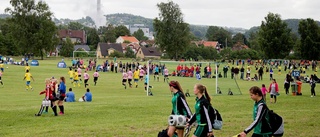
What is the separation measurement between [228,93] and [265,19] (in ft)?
243

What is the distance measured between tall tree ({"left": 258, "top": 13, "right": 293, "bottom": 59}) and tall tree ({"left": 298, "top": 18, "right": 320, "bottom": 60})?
116 inches

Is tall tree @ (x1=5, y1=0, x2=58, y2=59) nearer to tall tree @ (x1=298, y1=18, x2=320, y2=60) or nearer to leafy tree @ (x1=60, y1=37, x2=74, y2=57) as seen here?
leafy tree @ (x1=60, y1=37, x2=74, y2=57)

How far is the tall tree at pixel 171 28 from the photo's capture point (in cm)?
10675

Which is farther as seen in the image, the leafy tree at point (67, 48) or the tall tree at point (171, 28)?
the leafy tree at point (67, 48)

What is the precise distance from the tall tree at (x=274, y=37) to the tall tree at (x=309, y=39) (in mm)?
2946

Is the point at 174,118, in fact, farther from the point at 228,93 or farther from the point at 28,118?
the point at 228,93

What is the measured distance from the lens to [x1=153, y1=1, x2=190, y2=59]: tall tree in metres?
107

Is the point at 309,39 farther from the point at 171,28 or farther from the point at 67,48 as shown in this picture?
the point at 67,48

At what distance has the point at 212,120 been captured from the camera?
10266mm

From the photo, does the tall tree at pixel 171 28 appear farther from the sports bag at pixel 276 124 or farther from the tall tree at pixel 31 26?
the sports bag at pixel 276 124

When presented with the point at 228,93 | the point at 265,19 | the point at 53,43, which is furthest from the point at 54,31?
the point at 228,93

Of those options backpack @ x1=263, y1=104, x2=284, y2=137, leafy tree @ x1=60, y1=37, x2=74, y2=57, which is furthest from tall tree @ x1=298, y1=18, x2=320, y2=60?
backpack @ x1=263, y1=104, x2=284, y2=137

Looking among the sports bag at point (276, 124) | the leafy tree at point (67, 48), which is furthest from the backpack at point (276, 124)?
the leafy tree at point (67, 48)

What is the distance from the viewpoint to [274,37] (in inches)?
4156
